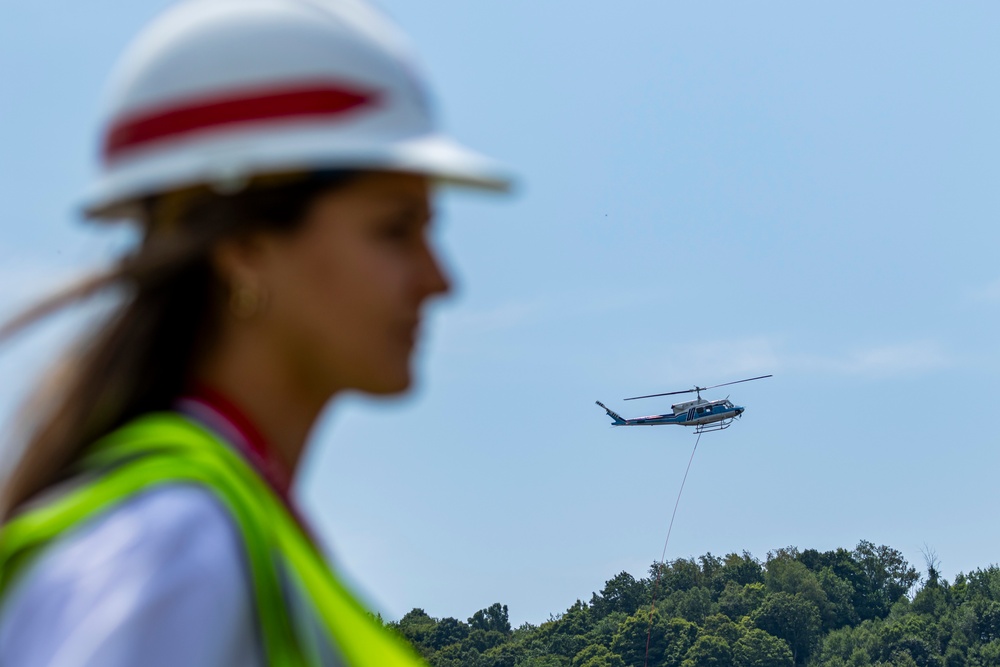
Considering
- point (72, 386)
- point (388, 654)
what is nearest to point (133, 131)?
point (72, 386)

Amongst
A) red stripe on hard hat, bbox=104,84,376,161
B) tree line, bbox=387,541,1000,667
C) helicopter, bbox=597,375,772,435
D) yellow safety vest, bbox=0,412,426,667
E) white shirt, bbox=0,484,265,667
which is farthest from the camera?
tree line, bbox=387,541,1000,667

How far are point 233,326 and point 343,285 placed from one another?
0.16 m

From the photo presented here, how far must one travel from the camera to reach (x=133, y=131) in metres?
2.03

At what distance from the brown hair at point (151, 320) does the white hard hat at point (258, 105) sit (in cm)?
6

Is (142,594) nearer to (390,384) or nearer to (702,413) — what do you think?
(390,384)

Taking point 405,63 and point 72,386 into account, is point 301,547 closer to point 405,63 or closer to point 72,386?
point 72,386

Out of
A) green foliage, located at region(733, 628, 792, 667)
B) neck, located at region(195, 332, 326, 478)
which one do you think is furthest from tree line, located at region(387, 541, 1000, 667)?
neck, located at region(195, 332, 326, 478)

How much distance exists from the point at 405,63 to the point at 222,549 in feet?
2.44

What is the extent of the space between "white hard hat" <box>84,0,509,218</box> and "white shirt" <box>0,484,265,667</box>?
1.50 ft

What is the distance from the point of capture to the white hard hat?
6.47 ft

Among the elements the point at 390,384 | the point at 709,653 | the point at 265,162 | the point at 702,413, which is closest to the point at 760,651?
the point at 709,653

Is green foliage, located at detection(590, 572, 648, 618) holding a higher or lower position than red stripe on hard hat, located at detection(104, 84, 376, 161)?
higher

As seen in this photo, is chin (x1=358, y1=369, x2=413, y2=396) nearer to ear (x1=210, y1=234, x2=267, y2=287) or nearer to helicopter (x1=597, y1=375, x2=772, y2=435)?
ear (x1=210, y1=234, x2=267, y2=287)

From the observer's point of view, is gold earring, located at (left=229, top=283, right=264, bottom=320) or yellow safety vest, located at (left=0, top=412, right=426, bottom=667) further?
gold earring, located at (left=229, top=283, right=264, bottom=320)
